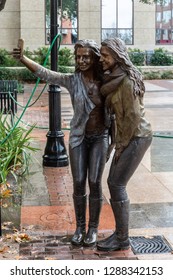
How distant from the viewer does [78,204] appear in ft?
19.2

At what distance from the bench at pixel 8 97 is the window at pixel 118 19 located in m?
18.4

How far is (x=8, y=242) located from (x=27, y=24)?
90.8ft

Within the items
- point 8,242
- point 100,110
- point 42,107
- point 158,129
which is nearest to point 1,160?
point 8,242

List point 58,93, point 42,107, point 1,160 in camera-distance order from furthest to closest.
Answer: point 42,107 < point 58,93 < point 1,160

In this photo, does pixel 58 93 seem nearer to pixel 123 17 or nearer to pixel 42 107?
pixel 42 107

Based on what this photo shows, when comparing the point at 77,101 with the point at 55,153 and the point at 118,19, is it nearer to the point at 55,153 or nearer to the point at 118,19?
the point at 55,153

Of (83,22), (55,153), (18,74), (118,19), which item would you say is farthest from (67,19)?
(55,153)

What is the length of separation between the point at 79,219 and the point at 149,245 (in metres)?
0.79

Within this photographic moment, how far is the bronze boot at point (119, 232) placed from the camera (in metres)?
5.61

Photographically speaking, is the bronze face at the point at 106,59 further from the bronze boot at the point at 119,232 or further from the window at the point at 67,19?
the window at the point at 67,19

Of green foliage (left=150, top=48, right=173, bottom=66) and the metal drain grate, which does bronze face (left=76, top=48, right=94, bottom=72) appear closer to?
the metal drain grate

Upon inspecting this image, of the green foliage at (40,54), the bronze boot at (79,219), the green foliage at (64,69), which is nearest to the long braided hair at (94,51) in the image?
the bronze boot at (79,219)

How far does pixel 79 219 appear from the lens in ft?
19.4
